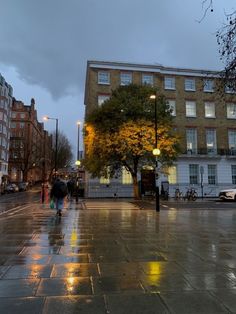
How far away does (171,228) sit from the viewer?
41.8 feet

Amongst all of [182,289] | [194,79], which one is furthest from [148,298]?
[194,79]

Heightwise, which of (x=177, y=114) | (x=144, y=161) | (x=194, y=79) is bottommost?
(x=144, y=161)

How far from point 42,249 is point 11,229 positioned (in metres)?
3.97

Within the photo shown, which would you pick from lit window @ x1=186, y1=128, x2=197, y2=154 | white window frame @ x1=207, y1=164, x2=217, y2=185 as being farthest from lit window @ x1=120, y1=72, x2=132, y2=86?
white window frame @ x1=207, y1=164, x2=217, y2=185

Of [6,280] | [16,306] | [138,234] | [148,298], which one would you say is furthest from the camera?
[138,234]

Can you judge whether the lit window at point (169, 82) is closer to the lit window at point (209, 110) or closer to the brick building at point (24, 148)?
the lit window at point (209, 110)

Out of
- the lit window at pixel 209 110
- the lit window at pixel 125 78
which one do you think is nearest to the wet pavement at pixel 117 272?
the lit window at pixel 125 78

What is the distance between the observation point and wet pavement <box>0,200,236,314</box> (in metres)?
4.80

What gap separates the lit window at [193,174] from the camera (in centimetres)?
4626

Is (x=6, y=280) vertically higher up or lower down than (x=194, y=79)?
lower down

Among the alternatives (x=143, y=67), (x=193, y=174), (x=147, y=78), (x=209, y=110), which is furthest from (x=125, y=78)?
(x=193, y=174)

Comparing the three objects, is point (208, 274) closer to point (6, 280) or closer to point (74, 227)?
point (6, 280)

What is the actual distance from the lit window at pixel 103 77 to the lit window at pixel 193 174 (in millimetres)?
14783

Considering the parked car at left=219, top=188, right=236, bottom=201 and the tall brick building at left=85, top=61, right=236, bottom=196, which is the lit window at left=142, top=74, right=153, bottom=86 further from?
the parked car at left=219, top=188, right=236, bottom=201
